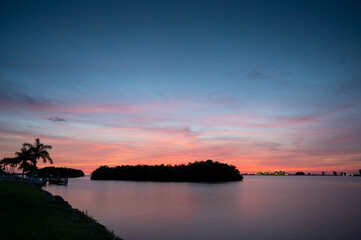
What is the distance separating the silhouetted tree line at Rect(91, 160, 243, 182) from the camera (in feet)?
517

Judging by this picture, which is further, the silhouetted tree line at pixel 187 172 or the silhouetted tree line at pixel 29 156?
the silhouetted tree line at pixel 187 172

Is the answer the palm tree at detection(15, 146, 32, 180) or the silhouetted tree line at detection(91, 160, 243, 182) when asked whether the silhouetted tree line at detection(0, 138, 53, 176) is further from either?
the silhouetted tree line at detection(91, 160, 243, 182)

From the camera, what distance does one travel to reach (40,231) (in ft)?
43.2

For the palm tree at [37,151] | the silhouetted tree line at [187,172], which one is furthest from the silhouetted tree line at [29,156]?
the silhouetted tree line at [187,172]

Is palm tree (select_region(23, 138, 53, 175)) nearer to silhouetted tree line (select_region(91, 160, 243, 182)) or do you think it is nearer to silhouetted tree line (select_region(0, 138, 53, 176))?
silhouetted tree line (select_region(0, 138, 53, 176))

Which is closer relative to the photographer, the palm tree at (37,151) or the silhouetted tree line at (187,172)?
the palm tree at (37,151)

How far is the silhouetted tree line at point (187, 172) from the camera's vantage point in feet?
517

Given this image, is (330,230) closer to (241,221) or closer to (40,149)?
(241,221)

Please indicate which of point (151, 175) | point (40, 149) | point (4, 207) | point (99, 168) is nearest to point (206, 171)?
point (151, 175)

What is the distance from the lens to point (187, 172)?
159m

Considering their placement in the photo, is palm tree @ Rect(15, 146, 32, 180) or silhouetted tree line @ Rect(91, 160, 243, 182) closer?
palm tree @ Rect(15, 146, 32, 180)

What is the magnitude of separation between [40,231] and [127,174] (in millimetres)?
171701

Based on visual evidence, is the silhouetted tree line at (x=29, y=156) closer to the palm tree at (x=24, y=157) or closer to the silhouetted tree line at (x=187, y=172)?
the palm tree at (x=24, y=157)

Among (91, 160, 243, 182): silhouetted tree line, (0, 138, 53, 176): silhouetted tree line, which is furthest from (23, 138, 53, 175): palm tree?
(91, 160, 243, 182): silhouetted tree line
